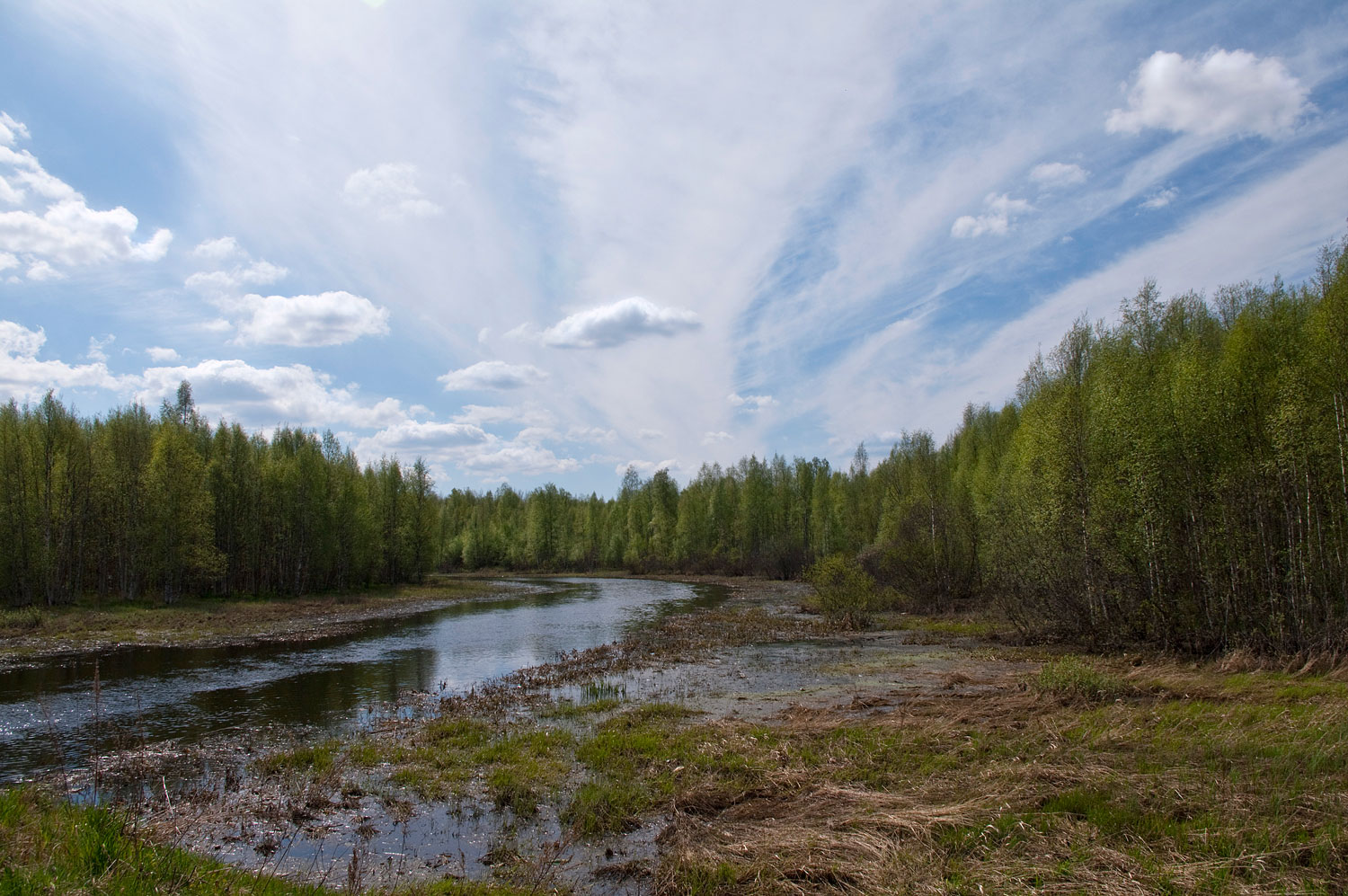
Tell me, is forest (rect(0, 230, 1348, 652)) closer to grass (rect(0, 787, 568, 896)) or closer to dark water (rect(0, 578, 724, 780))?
dark water (rect(0, 578, 724, 780))

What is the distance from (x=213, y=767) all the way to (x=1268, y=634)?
97.7ft

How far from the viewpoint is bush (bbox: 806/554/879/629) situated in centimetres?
3859

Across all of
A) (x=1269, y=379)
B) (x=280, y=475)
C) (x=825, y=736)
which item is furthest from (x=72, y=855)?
(x=280, y=475)

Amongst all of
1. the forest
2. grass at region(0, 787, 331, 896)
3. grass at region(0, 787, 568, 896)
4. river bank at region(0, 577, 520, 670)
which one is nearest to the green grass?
the forest

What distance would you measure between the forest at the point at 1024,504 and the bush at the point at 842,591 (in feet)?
8.91

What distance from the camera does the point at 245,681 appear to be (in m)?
24.1

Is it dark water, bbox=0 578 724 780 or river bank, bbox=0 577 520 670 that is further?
river bank, bbox=0 577 520 670

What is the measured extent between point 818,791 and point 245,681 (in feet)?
73.5

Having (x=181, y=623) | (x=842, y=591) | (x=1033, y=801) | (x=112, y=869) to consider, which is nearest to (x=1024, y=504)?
(x=842, y=591)

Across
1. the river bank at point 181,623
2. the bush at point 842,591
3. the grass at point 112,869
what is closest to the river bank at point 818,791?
the grass at point 112,869

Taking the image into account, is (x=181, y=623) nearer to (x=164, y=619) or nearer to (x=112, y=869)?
(x=164, y=619)

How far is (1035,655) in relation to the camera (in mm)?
26172

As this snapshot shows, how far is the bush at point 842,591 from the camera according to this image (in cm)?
3859

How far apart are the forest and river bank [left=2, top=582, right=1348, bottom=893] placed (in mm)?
4826
